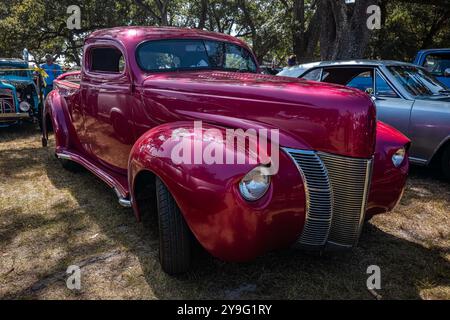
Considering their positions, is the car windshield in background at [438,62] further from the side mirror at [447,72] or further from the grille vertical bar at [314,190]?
the grille vertical bar at [314,190]

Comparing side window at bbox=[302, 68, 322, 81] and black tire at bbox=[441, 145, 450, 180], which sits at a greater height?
side window at bbox=[302, 68, 322, 81]

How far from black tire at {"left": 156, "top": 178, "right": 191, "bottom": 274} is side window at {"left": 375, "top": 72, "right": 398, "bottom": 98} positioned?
3753mm

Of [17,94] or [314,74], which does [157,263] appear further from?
[17,94]

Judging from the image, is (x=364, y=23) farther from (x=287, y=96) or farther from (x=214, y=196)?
(x=214, y=196)

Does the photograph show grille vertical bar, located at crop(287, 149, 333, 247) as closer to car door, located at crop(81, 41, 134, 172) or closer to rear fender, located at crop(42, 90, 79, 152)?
car door, located at crop(81, 41, 134, 172)

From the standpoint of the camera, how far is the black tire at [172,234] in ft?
7.88

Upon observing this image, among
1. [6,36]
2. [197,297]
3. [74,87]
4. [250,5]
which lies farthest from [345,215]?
[250,5]

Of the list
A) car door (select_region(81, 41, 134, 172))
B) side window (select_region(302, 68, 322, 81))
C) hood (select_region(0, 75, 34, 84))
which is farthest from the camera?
hood (select_region(0, 75, 34, 84))

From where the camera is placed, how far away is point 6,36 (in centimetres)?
1862

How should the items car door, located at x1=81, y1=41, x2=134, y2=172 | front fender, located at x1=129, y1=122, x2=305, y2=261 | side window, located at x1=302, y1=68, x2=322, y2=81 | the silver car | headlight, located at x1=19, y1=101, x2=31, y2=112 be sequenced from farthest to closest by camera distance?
headlight, located at x1=19, y1=101, x2=31, y2=112 < side window, located at x1=302, y1=68, x2=322, y2=81 < the silver car < car door, located at x1=81, y1=41, x2=134, y2=172 < front fender, located at x1=129, y1=122, x2=305, y2=261

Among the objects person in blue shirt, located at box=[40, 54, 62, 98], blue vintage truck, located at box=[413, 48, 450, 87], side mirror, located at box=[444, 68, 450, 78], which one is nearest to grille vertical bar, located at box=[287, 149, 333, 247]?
side mirror, located at box=[444, 68, 450, 78]

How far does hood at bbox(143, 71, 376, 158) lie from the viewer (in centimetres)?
226

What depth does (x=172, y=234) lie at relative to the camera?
2.42m

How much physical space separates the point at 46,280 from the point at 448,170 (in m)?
4.54
